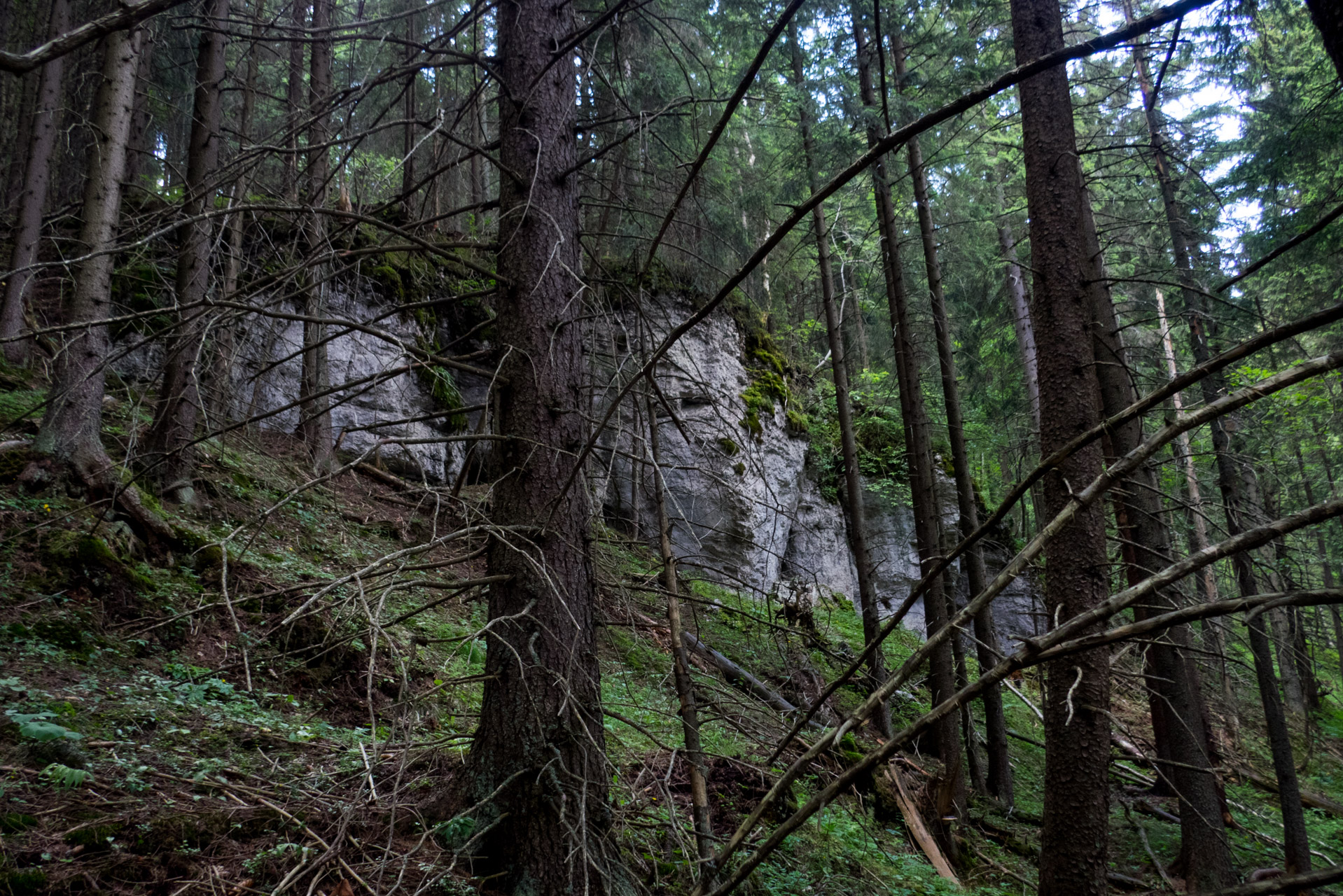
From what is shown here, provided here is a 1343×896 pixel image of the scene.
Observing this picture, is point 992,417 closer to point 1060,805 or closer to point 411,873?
point 1060,805

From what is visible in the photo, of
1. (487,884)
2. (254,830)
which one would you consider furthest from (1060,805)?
(254,830)

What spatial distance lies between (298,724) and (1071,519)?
5.04m

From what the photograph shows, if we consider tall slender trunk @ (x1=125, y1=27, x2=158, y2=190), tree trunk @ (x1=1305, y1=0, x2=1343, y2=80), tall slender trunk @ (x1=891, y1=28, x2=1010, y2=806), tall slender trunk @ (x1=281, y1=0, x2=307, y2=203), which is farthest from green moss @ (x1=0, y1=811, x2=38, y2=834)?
tall slender trunk @ (x1=891, y1=28, x2=1010, y2=806)

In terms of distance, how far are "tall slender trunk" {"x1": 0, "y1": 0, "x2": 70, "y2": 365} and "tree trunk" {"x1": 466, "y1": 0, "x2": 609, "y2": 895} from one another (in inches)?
317

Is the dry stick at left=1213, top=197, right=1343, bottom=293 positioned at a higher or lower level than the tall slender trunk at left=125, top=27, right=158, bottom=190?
lower

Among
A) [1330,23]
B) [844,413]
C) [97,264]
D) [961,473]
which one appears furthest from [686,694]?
[961,473]

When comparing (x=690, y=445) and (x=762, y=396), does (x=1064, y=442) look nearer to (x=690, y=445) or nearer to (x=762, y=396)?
(x=690, y=445)

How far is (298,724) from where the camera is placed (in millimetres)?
4590

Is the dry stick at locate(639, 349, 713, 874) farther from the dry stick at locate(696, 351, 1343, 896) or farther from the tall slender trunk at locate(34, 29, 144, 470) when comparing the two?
the tall slender trunk at locate(34, 29, 144, 470)

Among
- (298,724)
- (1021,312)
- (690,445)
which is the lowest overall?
(298,724)

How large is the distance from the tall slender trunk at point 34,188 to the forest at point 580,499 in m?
0.08

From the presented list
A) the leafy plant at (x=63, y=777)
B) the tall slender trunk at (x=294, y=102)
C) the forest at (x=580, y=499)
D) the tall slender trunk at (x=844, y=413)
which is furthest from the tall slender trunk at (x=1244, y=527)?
the leafy plant at (x=63, y=777)

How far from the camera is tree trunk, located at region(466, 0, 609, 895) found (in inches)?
111

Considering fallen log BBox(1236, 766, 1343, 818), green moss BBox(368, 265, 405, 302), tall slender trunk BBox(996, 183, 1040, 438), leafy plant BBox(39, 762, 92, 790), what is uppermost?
tall slender trunk BBox(996, 183, 1040, 438)
